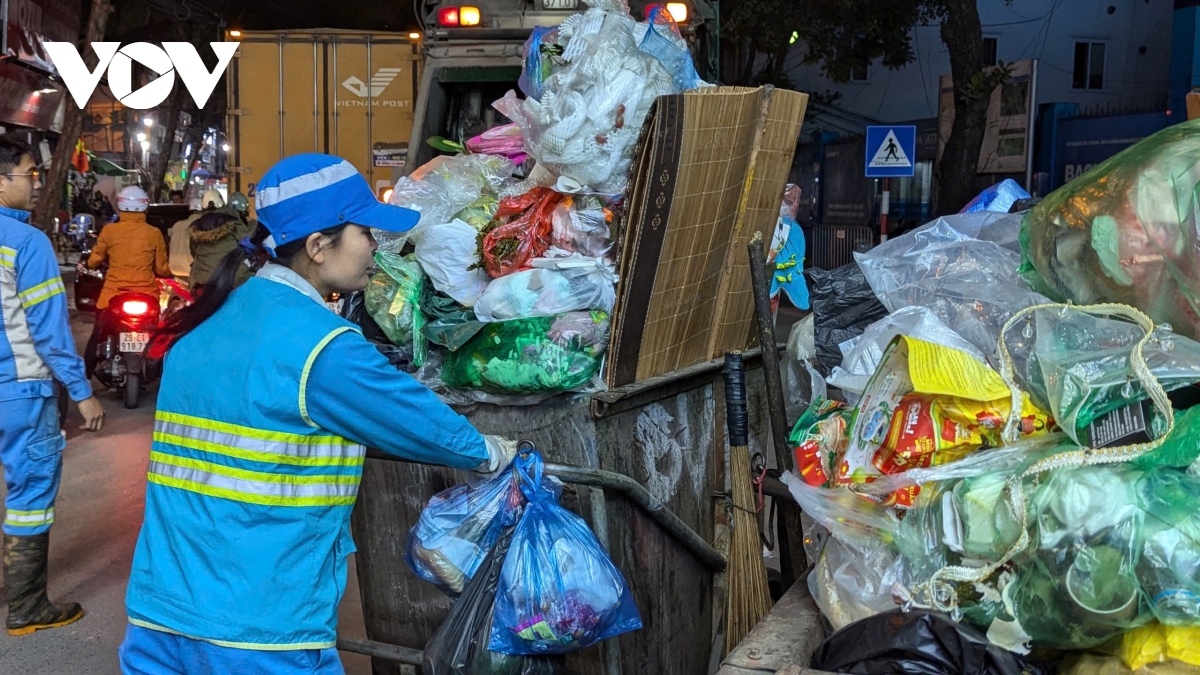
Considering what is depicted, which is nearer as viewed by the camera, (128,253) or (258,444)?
(258,444)

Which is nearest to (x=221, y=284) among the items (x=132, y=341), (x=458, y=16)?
(x=458, y=16)

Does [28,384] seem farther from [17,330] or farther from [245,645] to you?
[245,645]

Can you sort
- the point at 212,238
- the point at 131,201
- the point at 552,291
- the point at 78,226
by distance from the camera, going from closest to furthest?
the point at 552,291 → the point at 212,238 → the point at 131,201 → the point at 78,226

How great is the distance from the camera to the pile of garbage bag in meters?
2.47

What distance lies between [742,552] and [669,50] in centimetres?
158

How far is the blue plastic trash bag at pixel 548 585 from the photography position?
2465mm

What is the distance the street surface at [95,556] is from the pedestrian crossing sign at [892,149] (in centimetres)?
825

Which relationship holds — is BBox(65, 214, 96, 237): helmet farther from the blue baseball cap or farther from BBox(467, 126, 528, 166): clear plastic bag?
the blue baseball cap

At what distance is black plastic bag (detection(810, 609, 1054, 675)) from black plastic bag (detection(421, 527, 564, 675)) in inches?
36.4

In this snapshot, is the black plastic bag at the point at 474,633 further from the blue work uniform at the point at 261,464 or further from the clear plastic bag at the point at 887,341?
the clear plastic bag at the point at 887,341

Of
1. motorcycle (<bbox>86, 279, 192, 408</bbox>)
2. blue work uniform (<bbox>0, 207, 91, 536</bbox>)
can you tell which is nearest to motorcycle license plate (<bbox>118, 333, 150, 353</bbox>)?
motorcycle (<bbox>86, 279, 192, 408</bbox>)

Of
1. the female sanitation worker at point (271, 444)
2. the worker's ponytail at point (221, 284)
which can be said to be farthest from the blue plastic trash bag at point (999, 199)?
the worker's ponytail at point (221, 284)

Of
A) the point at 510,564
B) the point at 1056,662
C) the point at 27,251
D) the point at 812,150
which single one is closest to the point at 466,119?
the point at 27,251

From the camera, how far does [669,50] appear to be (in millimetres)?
3566
